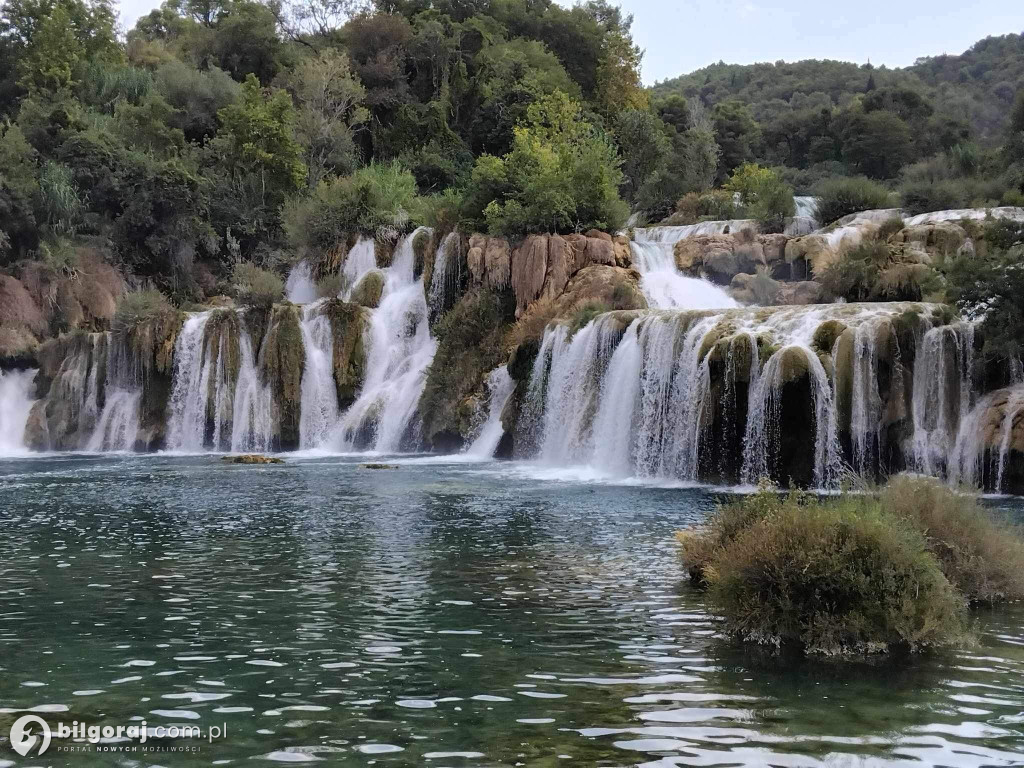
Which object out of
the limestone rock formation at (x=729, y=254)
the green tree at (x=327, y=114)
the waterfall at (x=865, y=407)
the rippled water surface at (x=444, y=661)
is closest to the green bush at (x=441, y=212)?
the limestone rock formation at (x=729, y=254)

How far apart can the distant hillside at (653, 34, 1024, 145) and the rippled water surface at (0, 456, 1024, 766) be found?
68.7 m

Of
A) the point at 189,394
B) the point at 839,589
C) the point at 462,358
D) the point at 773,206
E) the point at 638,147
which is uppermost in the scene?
the point at 638,147

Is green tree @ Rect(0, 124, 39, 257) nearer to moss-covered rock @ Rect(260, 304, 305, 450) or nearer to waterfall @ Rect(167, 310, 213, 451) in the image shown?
waterfall @ Rect(167, 310, 213, 451)

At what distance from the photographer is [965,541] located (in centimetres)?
1002

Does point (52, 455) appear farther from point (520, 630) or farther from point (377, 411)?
point (520, 630)

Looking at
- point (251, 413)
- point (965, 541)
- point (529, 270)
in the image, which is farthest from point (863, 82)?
point (965, 541)

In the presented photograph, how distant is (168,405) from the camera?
35.1 m

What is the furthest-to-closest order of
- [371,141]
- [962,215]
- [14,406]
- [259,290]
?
1. [371,141]
2. [14,406]
3. [259,290]
4. [962,215]

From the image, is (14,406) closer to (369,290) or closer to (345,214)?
(369,290)

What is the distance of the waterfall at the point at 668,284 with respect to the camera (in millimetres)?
31766

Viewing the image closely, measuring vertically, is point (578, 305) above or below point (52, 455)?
above

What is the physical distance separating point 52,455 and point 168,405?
3908mm

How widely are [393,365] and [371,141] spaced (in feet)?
89.9

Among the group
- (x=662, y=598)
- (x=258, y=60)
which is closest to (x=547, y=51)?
(x=258, y=60)
